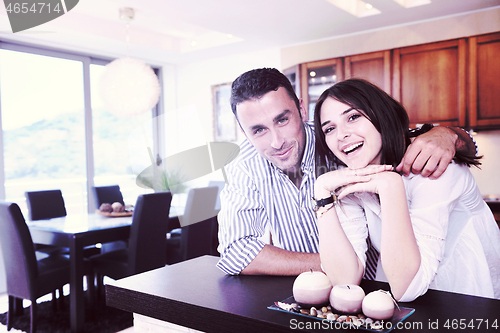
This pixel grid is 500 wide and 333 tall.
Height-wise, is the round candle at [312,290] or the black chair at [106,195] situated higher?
the round candle at [312,290]

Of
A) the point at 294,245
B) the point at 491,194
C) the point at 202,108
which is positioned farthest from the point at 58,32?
the point at 491,194

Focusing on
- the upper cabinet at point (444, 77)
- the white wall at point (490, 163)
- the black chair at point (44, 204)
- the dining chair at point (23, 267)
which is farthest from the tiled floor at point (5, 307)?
the white wall at point (490, 163)

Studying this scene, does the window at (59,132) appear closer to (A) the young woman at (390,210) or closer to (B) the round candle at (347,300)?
(A) the young woman at (390,210)

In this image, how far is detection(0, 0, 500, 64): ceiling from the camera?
3518mm

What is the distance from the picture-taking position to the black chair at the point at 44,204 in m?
3.88

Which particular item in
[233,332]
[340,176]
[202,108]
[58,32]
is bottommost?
[233,332]

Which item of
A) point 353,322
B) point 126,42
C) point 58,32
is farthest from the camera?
point 126,42

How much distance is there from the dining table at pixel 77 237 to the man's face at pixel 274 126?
1.95 m

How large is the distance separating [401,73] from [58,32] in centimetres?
351

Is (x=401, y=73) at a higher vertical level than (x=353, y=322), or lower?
higher

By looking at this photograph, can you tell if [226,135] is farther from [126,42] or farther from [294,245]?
[294,245]

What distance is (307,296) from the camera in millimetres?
921

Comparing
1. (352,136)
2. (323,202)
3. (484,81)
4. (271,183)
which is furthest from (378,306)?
(484,81)

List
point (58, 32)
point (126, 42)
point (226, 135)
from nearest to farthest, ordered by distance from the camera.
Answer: point (58, 32)
point (126, 42)
point (226, 135)
